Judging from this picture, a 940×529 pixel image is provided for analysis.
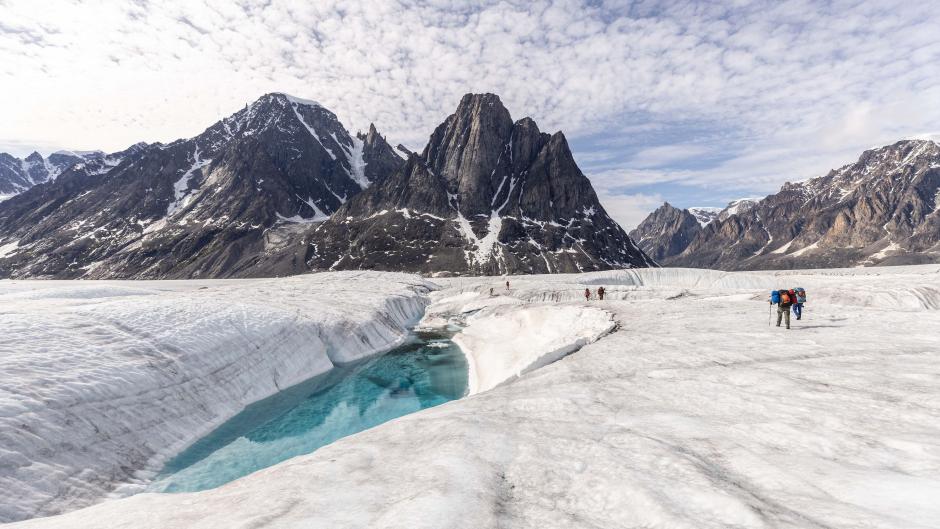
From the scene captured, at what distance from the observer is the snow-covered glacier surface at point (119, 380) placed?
13701mm

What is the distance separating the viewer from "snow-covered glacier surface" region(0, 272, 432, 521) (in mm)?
13701

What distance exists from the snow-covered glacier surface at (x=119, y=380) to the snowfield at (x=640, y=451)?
0.67 feet

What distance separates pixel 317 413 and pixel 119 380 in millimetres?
10753

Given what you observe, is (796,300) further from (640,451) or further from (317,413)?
(317,413)

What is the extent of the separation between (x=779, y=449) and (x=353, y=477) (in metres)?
9.12

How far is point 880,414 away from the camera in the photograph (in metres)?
10.1

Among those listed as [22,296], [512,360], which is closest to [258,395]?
[512,360]

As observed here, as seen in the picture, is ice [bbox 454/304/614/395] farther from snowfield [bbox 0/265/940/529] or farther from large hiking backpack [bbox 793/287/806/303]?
large hiking backpack [bbox 793/287/806/303]

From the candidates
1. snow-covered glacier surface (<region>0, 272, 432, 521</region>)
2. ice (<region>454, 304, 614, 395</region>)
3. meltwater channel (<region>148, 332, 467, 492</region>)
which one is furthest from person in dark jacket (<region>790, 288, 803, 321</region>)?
snow-covered glacier surface (<region>0, 272, 432, 521</region>)

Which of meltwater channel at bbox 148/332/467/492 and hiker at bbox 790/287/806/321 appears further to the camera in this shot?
Answer: hiker at bbox 790/287/806/321

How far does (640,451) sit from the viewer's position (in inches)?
343

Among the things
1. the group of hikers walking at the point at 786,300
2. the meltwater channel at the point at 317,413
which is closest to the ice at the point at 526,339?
the meltwater channel at the point at 317,413

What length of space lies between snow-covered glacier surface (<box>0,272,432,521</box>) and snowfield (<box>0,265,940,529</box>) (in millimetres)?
204

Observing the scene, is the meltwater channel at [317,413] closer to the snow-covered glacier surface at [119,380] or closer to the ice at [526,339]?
the snow-covered glacier surface at [119,380]
